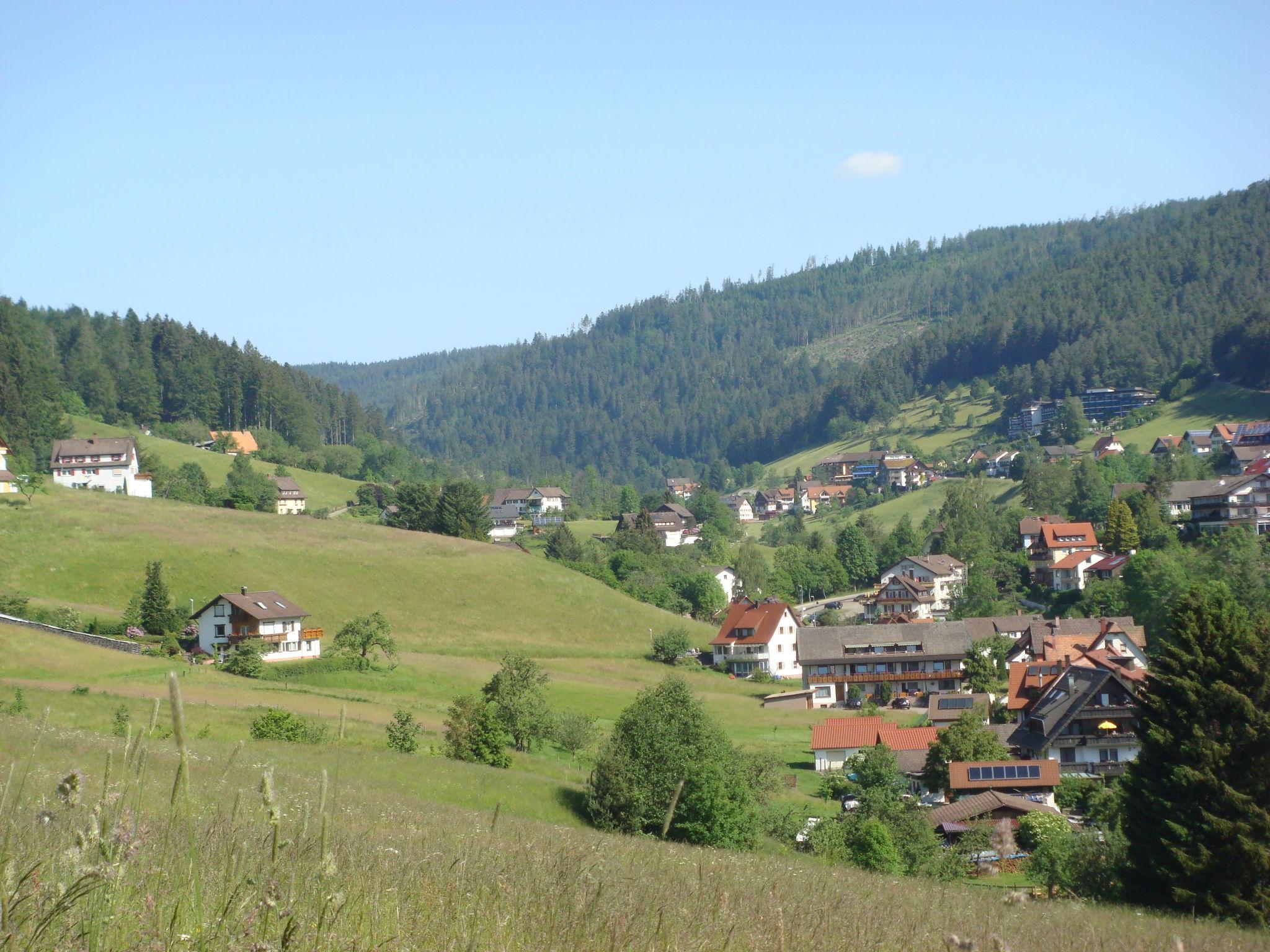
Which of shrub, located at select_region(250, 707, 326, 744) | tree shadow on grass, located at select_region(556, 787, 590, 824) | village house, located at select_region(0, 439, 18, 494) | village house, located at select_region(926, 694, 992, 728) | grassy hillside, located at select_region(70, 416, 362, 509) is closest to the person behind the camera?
tree shadow on grass, located at select_region(556, 787, 590, 824)

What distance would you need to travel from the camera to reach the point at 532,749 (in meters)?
45.3

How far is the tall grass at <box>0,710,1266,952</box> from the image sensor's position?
11.4 ft

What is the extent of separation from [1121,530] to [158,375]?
11924 centimetres

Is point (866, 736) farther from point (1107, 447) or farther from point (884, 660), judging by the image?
point (1107, 447)

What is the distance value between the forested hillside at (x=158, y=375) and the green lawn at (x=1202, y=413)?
371 ft

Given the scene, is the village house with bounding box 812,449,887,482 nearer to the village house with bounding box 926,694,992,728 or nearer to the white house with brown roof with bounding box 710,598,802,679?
the white house with brown roof with bounding box 710,598,802,679

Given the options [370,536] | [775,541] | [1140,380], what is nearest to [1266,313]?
[1140,380]

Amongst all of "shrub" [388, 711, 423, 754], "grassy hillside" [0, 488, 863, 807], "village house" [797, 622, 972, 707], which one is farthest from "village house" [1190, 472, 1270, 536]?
"shrub" [388, 711, 423, 754]

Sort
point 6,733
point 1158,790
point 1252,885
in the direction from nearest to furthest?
point 6,733, point 1252,885, point 1158,790

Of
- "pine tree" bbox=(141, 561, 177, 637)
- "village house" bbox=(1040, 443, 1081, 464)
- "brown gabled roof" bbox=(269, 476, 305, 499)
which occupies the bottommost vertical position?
"pine tree" bbox=(141, 561, 177, 637)

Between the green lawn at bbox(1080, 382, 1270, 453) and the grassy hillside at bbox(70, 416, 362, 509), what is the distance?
101890 mm

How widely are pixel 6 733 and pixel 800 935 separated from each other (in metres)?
16.6

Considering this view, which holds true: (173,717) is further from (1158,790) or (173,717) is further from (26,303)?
(26,303)

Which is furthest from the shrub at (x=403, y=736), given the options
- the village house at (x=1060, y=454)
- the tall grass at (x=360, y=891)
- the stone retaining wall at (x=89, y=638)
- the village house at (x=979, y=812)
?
the village house at (x=1060, y=454)
